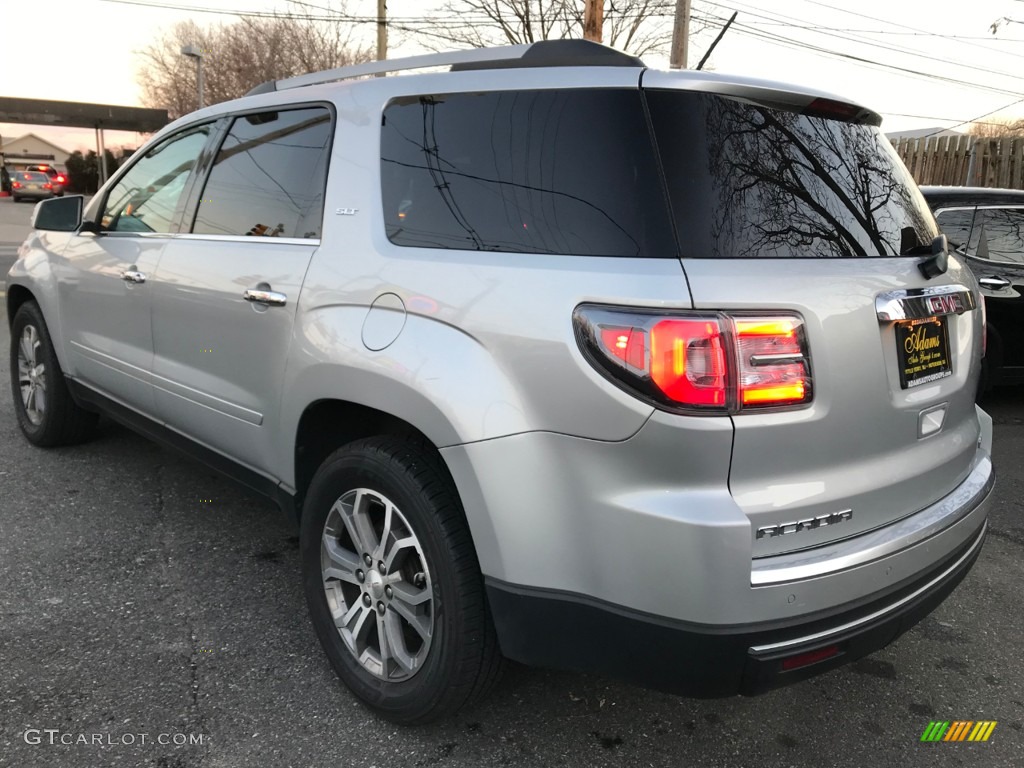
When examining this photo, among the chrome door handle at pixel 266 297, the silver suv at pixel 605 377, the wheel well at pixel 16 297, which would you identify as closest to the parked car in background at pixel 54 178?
the wheel well at pixel 16 297

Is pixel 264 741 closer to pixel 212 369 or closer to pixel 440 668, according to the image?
pixel 440 668

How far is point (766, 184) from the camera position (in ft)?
6.32

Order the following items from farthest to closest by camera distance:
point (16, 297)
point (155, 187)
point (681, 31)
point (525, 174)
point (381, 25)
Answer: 1. point (381, 25)
2. point (681, 31)
3. point (16, 297)
4. point (155, 187)
5. point (525, 174)

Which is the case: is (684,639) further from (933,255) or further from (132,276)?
(132,276)

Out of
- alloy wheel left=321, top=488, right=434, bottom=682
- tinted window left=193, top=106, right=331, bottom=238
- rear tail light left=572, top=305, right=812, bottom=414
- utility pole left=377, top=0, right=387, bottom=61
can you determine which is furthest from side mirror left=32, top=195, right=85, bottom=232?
utility pole left=377, top=0, right=387, bottom=61

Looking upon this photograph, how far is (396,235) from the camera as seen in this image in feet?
7.53

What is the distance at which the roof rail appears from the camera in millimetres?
2049

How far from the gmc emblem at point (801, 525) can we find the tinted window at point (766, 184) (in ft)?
1.96

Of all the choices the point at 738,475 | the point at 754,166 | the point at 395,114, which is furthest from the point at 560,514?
the point at 395,114

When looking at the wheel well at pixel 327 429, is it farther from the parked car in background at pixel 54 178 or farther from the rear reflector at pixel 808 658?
the parked car in background at pixel 54 178


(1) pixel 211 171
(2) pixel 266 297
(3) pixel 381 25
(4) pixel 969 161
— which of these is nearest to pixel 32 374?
(1) pixel 211 171

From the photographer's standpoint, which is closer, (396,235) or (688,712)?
(396,235)

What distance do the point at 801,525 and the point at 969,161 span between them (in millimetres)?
11460

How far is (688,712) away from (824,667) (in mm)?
703
